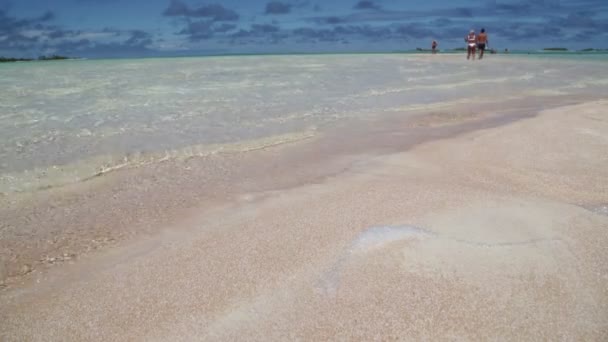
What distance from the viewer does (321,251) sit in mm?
2592

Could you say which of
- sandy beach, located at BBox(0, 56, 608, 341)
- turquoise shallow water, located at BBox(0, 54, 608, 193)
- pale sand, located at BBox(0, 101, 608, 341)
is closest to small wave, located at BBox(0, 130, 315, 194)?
turquoise shallow water, located at BBox(0, 54, 608, 193)

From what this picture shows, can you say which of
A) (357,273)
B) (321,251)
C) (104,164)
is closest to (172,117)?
(104,164)

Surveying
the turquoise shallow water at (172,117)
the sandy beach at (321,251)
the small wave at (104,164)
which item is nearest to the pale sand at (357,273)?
the sandy beach at (321,251)

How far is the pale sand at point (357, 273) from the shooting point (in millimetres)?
1945

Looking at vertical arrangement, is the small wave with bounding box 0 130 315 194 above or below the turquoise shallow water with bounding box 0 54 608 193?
below

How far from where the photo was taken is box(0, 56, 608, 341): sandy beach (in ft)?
6.48

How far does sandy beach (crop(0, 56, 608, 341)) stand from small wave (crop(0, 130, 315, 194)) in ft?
0.85

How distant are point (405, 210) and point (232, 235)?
129 centimetres

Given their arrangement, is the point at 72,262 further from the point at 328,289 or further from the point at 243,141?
the point at 243,141

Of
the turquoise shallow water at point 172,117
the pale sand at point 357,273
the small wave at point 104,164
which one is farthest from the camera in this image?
the turquoise shallow water at point 172,117

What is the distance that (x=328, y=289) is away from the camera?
7.21 ft

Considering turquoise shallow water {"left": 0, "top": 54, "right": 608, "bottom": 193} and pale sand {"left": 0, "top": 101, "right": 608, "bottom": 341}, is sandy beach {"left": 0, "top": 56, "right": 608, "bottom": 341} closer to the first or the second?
pale sand {"left": 0, "top": 101, "right": 608, "bottom": 341}

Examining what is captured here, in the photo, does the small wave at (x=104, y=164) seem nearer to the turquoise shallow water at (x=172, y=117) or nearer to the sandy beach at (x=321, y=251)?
the turquoise shallow water at (x=172, y=117)

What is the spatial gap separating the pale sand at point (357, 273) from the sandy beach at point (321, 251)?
10 millimetres
